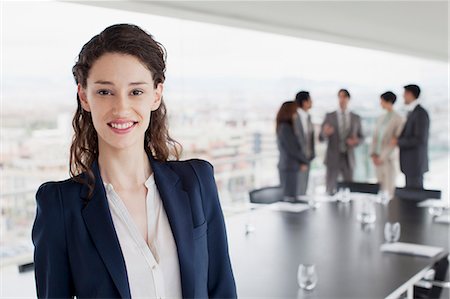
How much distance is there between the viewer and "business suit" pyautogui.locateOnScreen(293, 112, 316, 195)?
6.88 metres

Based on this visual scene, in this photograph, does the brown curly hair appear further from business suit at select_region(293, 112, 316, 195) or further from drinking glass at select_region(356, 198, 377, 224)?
business suit at select_region(293, 112, 316, 195)

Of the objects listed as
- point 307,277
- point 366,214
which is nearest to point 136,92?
point 307,277

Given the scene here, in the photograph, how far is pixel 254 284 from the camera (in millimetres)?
2340

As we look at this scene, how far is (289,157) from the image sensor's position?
6.75 m

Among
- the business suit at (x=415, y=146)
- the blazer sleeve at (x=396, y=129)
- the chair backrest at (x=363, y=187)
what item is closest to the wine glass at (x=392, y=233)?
the chair backrest at (x=363, y=187)

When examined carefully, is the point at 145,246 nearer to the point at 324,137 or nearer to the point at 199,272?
the point at 199,272

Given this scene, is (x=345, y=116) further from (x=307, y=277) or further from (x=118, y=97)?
(x=118, y=97)

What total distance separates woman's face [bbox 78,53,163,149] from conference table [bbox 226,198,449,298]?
1098 mm

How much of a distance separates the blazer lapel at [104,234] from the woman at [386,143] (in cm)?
615

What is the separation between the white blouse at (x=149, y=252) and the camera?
131 cm

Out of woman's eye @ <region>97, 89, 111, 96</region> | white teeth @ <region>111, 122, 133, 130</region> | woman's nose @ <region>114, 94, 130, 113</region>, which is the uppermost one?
woman's eye @ <region>97, 89, 111, 96</region>

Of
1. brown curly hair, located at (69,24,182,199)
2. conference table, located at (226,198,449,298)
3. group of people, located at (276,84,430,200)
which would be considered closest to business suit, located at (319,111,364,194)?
group of people, located at (276,84,430,200)

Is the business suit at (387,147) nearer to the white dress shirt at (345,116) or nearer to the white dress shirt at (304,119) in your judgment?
the white dress shirt at (345,116)

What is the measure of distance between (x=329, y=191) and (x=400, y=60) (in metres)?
3.84
